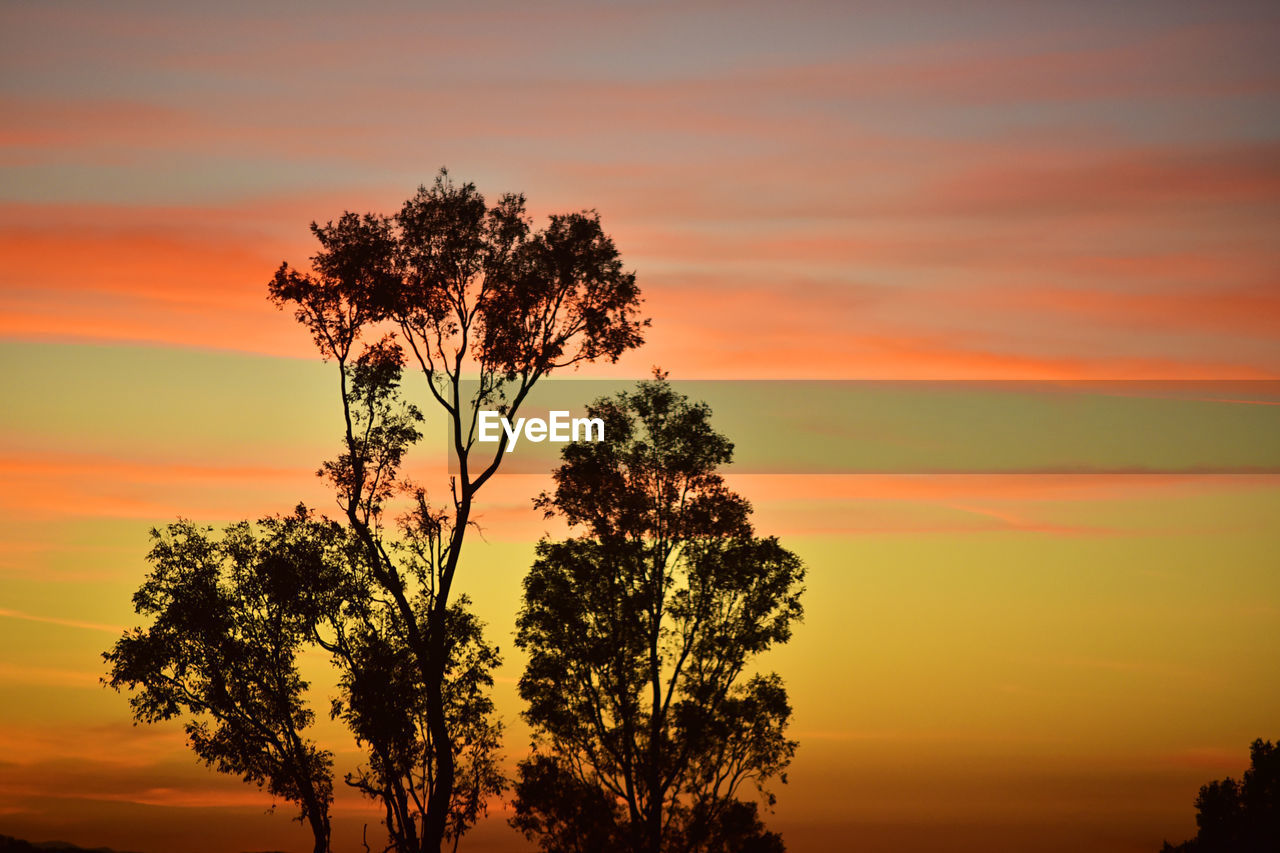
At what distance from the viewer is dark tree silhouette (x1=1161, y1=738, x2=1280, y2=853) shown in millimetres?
62625

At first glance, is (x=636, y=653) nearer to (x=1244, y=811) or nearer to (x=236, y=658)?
(x=236, y=658)

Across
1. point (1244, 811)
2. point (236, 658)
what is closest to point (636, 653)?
point (236, 658)

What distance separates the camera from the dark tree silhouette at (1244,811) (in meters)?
62.6

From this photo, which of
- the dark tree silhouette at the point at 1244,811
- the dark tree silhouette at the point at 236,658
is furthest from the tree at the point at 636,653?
the dark tree silhouette at the point at 1244,811

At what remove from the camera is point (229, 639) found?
4350 centimetres

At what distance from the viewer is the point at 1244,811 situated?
214 feet

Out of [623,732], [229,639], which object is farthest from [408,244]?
[623,732]

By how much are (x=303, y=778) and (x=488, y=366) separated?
A: 16171 mm

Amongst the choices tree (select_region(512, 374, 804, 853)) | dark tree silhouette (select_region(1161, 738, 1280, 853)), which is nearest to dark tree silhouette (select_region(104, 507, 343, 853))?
tree (select_region(512, 374, 804, 853))

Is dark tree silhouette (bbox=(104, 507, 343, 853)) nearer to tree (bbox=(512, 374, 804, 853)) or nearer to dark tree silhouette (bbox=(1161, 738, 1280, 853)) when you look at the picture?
tree (bbox=(512, 374, 804, 853))

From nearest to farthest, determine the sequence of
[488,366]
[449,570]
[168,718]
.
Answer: [449,570] → [488,366] → [168,718]

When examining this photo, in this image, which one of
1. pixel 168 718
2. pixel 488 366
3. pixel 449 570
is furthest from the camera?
pixel 168 718

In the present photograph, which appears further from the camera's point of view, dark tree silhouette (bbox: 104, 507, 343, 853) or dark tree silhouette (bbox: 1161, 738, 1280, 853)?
dark tree silhouette (bbox: 1161, 738, 1280, 853)

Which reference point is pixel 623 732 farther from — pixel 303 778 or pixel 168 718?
pixel 168 718
